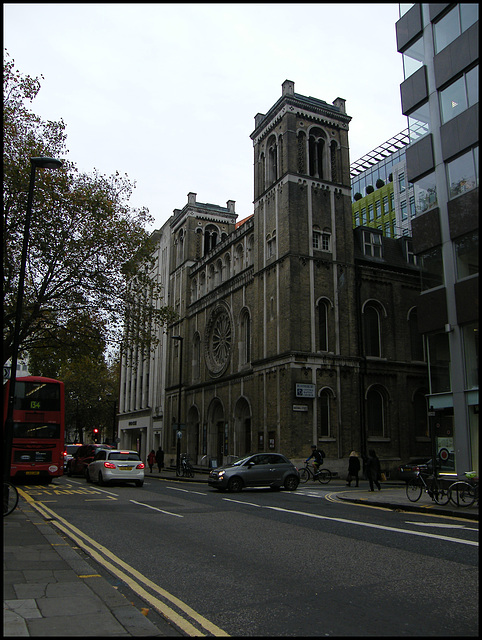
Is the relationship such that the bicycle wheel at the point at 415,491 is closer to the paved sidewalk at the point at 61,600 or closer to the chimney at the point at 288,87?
the paved sidewalk at the point at 61,600

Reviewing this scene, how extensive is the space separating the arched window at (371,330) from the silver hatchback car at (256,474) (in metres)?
13.8

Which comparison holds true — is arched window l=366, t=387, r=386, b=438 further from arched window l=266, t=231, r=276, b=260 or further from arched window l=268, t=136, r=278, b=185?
arched window l=268, t=136, r=278, b=185

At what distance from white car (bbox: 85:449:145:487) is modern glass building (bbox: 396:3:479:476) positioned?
11.4m

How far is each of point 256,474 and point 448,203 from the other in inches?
462

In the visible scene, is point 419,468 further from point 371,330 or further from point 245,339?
point 245,339

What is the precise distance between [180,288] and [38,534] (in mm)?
38309

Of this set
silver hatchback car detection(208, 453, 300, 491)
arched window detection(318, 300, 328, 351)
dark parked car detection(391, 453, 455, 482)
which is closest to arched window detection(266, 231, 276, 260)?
arched window detection(318, 300, 328, 351)

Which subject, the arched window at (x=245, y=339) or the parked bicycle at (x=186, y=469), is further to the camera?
the arched window at (x=245, y=339)

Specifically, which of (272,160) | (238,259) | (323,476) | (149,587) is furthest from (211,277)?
(149,587)

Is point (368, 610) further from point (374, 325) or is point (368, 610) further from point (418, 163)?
point (374, 325)

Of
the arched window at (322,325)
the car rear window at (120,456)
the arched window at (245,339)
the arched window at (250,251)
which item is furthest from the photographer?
the arched window at (250,251)

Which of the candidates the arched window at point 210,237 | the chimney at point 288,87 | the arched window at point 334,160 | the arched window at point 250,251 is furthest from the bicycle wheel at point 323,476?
A: the arched window at point 210,237

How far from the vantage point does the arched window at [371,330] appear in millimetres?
32656

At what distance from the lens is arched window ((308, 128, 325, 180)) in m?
33.7
